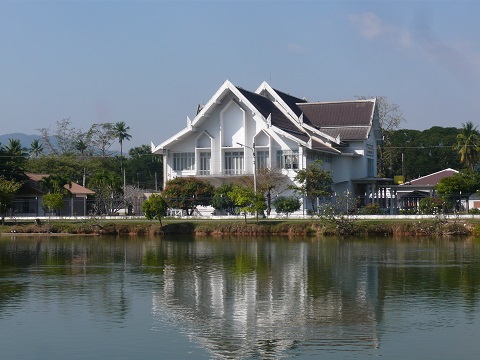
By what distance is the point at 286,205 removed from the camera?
59.0 m

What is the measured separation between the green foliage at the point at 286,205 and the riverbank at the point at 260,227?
6.14 metres

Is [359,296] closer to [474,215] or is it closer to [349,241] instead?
[349,241]

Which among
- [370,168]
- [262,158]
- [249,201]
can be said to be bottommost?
[249,201]

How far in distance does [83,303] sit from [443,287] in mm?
10655

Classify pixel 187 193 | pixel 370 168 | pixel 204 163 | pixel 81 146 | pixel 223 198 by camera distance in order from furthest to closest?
1. pixel 81 146
2. pixel 370 168
3. pixel 204 163
4. pixel 187 193
5. pixel 223 198

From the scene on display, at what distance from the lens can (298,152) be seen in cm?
6256

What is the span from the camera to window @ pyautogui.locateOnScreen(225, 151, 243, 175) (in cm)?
6550

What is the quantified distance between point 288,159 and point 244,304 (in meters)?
41.7

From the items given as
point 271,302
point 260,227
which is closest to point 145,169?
point 260,227

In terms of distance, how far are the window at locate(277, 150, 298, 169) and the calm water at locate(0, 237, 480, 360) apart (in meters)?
25.3

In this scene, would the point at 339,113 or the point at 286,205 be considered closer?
the point at 286,205

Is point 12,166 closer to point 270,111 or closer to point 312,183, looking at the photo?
point 270,111

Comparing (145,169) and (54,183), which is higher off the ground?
(145,169)

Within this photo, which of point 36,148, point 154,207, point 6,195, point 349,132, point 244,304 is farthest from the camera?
point 36,148
